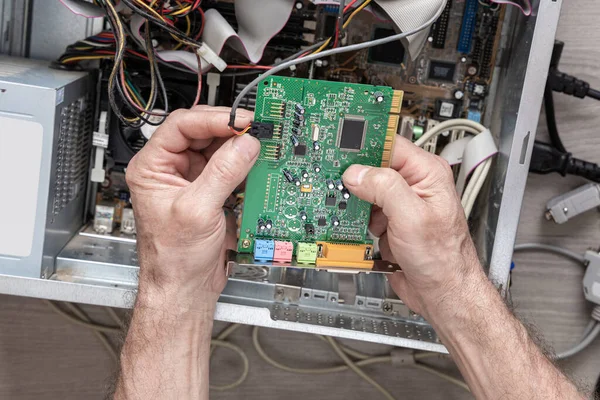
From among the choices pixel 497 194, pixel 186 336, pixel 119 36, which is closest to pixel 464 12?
pixel 497 194

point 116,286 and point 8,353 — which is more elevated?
point 116,286

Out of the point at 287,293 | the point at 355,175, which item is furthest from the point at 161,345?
the point at 355,175

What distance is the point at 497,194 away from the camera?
1204 mm

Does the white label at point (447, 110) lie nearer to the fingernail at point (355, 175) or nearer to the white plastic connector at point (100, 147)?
the fingernail at point (355, 175)

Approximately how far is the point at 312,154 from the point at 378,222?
0.21 metres

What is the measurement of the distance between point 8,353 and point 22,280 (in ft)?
2.04

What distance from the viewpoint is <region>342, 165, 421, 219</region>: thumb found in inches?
38.6

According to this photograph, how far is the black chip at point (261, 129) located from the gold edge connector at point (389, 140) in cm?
19

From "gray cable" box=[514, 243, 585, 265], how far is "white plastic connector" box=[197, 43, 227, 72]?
0.85 metres

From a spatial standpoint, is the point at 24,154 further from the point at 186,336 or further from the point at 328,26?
the point at 328,26

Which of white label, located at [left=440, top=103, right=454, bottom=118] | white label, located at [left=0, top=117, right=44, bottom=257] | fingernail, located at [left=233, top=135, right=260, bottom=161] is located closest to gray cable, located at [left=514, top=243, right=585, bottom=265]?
white label, located at [left=440, top=103, right=454, bottom=118]

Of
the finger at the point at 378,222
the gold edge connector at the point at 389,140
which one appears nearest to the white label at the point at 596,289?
the finger at the point at 378,222

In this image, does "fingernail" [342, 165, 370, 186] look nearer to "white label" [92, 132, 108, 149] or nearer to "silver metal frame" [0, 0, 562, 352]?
"silver metal frame" [0, 0, 562, 352]

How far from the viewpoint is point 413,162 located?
1.05 meters
